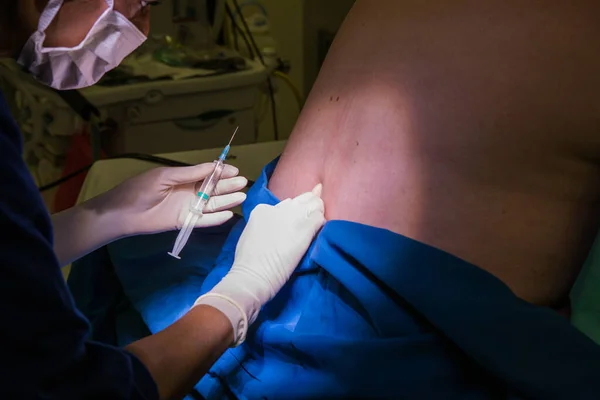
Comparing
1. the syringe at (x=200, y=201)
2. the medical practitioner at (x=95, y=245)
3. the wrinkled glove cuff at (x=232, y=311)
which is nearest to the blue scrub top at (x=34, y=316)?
the medical practitioner at (x=95, y=245)

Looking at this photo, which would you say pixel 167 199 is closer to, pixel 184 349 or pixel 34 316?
pixel 184 349

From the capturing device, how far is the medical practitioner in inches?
21.3

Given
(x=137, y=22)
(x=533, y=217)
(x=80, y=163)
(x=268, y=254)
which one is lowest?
(x=80, y=163)

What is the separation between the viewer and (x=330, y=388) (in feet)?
2.45

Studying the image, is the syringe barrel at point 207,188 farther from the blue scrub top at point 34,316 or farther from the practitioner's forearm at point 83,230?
the blue scrub top at point 34,316

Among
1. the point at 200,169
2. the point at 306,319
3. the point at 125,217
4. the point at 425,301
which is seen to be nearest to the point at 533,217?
the point at 425,301

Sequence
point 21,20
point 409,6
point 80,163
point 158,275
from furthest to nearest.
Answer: point 80,163 < point 158,275 < point 409,6 < point 21,20

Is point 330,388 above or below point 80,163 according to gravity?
above

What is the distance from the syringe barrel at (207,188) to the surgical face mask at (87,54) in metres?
0.24

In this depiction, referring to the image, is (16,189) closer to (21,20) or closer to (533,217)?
(21,20)

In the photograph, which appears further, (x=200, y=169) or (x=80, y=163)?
(x=80, y=163)

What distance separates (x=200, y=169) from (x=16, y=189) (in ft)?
1.62

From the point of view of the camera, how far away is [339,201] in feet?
3.04

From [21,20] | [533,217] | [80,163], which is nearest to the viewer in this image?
[21,20]
